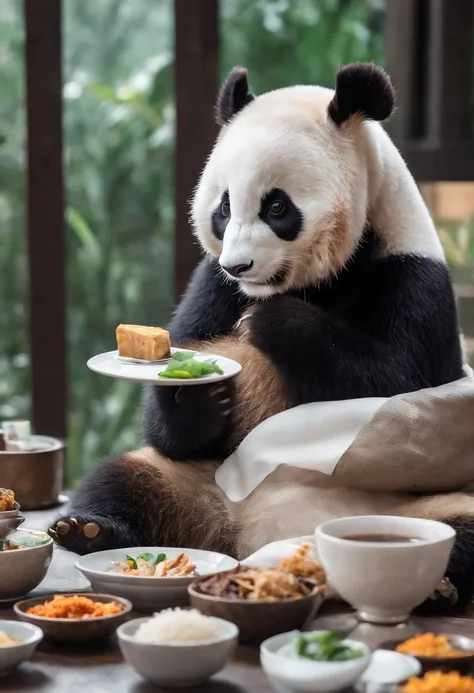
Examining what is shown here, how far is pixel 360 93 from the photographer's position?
4.80 ft

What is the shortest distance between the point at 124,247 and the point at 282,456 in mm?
1993

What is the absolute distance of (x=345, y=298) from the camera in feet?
4.91

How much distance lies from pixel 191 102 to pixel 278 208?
0.95 metres

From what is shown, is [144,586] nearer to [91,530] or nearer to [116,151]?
[91,530]

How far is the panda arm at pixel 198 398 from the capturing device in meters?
1.51

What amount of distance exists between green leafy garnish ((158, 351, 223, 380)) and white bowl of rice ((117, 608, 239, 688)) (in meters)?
0.37

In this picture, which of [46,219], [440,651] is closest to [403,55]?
[46,219]

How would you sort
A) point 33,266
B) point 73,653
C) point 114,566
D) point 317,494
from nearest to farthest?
point 73,653, point 114,566, point 317,494, point 33,266

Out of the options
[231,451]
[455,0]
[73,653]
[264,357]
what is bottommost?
[73,653]

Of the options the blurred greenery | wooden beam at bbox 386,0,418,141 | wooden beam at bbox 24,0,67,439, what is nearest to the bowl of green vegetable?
wooden beam at bbox 24,0,67,439

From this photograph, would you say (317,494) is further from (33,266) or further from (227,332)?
(33,266)

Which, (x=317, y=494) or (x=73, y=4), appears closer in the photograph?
(x=317, y=494)

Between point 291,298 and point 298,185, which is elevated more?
point 298,185

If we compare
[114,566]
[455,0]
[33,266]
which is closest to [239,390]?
[114,566]
